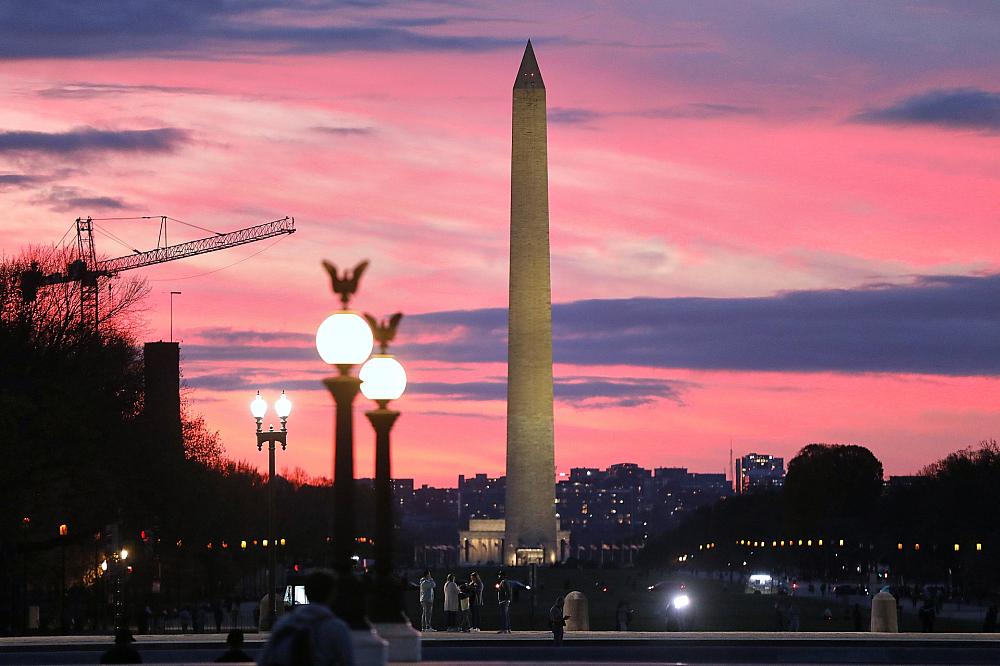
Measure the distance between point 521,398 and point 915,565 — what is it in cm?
5496

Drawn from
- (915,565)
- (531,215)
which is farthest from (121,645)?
(915,565)

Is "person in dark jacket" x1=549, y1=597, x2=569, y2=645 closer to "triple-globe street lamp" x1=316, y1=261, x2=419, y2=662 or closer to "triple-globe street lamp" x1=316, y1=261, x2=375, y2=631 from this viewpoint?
"triple-globe street lamp" x1=316, y1=261, x2=419, y2=662

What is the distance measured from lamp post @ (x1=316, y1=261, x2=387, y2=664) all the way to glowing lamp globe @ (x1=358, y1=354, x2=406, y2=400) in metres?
2.45

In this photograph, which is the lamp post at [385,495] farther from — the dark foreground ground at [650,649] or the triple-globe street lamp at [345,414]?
the dark foreground ground at [650,649]

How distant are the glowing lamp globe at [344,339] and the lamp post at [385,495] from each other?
9.97ft

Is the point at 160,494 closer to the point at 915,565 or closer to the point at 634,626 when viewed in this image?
the point at 634,626

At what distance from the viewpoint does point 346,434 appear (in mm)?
20859

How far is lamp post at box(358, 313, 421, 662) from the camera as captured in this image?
73.4 feet

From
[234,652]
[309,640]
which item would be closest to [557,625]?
[234,652]

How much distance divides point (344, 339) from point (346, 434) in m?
1.31

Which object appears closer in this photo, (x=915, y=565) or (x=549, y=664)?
(x=549, y=664)

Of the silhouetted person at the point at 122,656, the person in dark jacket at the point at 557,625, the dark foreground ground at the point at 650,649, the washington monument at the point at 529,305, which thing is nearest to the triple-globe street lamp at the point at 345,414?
the silhouetted person at the point at 122,656

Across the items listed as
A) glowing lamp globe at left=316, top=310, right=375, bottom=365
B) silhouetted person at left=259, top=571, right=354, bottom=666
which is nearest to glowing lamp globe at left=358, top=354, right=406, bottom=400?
glowing lamp globe at left=316, top=310, right=375, bottom=365

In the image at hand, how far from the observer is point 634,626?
66.4 meters
